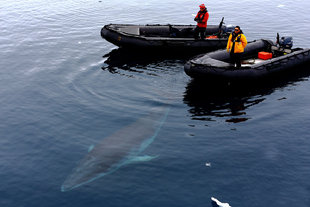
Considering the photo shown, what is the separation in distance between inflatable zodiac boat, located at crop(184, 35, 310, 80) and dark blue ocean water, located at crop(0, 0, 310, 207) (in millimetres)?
936

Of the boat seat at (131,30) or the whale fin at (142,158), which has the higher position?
the boat seat at (131,30)

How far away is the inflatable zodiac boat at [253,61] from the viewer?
1616 centimetres

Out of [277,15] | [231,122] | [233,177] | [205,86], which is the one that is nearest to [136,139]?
[233,177]

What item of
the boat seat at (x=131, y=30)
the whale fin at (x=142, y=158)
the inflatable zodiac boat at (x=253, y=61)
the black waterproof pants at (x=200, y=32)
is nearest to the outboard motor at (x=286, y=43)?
the inflatable zodiac boat at (x=253, y=61)

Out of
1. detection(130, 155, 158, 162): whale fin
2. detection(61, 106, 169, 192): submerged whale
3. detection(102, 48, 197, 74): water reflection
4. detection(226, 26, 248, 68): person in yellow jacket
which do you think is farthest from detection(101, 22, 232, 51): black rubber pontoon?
detection(130, 155, 158, 162): whale fin

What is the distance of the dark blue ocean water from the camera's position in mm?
9727

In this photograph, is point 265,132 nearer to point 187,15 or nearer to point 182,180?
point 182,180

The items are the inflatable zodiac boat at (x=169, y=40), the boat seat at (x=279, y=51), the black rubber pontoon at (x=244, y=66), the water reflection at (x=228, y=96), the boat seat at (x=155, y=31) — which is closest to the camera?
the water reflection at (x=228, y=96)

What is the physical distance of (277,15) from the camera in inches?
1367

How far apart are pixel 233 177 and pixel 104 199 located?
166 inches

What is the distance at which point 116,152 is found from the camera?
10.9 m

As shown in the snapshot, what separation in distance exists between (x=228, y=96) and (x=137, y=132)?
6.35 m

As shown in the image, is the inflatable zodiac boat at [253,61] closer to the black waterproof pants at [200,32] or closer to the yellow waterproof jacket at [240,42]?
the yellow waterproof jacket at [240,42]

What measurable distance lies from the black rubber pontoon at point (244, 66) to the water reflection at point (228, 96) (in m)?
0.56
